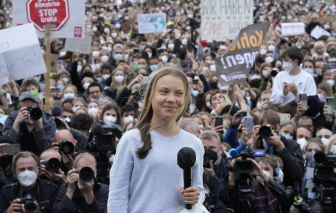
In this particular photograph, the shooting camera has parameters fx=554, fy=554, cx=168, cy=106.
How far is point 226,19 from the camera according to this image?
10852mm

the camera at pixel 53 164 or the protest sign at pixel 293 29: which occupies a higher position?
the camera at pixel 53 164

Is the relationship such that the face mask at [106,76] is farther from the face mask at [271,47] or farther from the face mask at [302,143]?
the face mask at [302,143]

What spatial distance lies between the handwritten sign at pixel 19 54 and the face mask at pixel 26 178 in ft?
6.48

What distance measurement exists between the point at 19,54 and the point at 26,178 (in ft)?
7.18

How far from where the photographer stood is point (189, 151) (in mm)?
2379

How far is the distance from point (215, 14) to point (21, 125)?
19.5ft

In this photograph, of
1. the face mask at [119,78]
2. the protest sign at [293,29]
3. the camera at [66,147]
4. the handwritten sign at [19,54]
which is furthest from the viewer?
the protest sign at [293,29]

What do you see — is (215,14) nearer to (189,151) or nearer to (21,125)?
(21,125)

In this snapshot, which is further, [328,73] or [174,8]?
[174,8]

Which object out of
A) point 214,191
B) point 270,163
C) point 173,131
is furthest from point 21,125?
point 173,131

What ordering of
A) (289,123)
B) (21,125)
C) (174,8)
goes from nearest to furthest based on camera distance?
(21,125) < (289,123) < (174,8)

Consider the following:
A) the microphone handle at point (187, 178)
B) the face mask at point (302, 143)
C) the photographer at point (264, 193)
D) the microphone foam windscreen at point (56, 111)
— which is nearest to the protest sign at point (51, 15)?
the microphone foam windscreen at point (56, 111)

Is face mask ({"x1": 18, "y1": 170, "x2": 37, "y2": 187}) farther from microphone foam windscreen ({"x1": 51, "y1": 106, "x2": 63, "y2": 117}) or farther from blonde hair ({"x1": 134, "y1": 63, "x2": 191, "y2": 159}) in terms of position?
blonde hair ({"x1": 134, "y1": 63, "x2": 191, "y2": 159})

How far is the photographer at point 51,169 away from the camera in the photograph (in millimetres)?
5293
